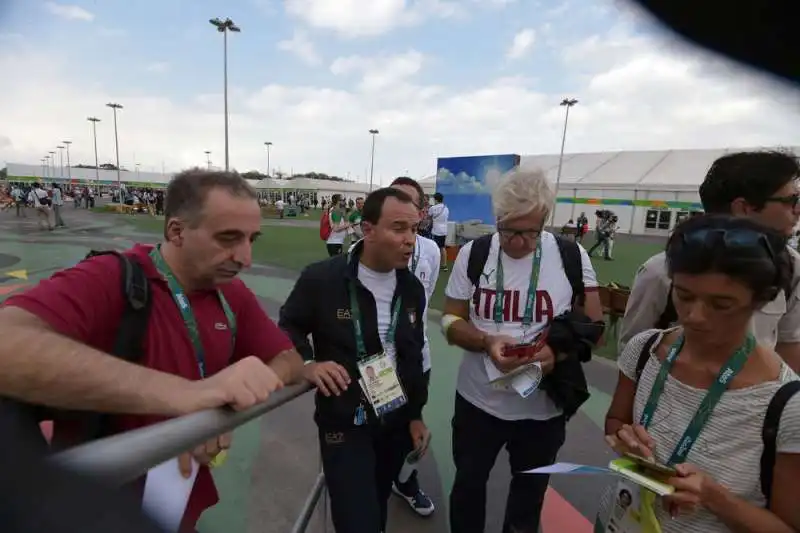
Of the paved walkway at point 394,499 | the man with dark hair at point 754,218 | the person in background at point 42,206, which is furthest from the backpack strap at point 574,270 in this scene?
the person in background at point 42,206

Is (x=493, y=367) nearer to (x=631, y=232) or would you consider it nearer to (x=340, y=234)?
(x=340, y=234)

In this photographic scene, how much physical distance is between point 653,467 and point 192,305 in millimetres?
1299

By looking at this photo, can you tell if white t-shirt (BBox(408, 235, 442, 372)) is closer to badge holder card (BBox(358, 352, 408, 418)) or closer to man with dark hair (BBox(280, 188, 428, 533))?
man with dark hair (BBox(280, 188, 428, 533))

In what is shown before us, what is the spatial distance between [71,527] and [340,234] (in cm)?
855

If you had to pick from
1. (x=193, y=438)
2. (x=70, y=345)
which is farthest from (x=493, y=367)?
(x=70, y=345)

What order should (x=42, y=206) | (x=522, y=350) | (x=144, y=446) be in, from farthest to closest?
(x=42, y=206) → (x=522, y=350) → (x=144, y=446)

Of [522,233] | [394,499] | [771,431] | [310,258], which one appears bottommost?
[394,499]

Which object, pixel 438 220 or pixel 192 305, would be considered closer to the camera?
pixel 192 305

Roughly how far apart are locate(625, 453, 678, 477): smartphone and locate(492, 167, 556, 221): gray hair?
1038mm

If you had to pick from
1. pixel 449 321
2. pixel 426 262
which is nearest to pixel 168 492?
pixel 449 321

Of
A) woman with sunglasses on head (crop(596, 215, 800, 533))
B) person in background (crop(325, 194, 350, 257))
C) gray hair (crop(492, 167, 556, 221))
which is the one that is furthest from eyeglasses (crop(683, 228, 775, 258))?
person in background (crop(325, 194, 350, 257))

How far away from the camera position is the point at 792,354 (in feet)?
5.85

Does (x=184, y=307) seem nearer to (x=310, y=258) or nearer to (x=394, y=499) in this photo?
(x=394, y=499)

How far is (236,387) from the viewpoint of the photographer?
99 cm
